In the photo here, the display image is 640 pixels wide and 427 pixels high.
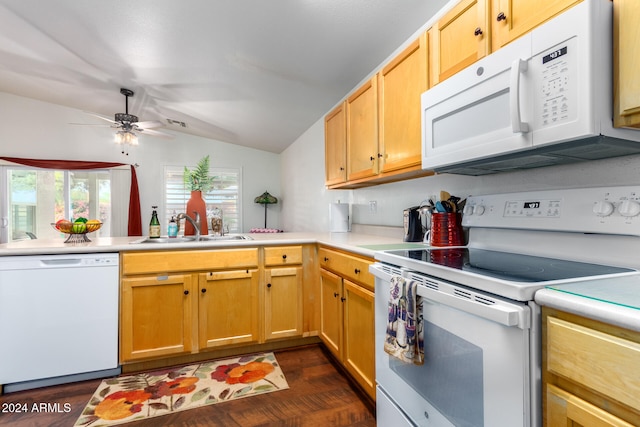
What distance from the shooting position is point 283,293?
2396 millimetres

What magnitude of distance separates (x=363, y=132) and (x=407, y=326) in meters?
1.41

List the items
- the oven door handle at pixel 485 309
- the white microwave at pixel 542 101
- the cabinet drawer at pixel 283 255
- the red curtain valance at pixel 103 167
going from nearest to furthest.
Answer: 1. the oven door handle at pixel 485 309
2. the white microwave at pixel 542 101
3. the cabinet drawer at pixel 283 255
4. the red curtain valance at pixel 103 167

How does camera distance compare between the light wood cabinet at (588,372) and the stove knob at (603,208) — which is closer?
the light wood cabinet at (588,372)

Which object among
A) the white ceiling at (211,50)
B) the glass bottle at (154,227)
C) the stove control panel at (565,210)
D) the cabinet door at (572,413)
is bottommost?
the cabinet door at (572,413)

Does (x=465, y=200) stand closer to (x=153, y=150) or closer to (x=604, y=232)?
(x=604, y=232)

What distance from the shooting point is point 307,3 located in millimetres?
1751

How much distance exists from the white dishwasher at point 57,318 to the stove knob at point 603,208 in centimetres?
243

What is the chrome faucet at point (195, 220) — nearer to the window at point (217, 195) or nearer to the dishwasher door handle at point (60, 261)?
the dishwasher door handle at point (60, 261)

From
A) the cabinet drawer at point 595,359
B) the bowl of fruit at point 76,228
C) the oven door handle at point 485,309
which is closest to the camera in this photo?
the cabinet drawer at point 595,359

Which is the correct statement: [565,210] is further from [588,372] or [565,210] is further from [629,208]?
[588,372]

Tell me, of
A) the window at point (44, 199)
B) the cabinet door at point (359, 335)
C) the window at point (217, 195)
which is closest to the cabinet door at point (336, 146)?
the cabinet door at point (359, 335)

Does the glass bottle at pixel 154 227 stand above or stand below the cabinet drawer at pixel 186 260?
above

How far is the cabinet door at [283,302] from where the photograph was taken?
2.36 metres

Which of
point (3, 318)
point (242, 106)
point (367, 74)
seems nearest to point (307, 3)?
point (367, 74)
